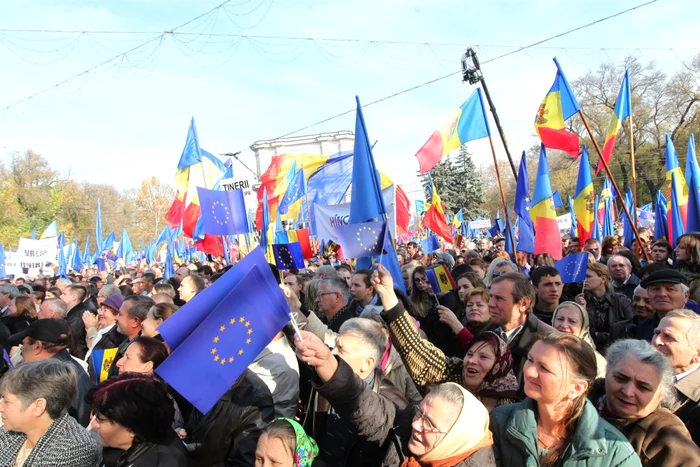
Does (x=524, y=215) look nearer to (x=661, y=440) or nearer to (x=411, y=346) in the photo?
(x=411, y=346)

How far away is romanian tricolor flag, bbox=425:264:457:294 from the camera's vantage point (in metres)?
6.09

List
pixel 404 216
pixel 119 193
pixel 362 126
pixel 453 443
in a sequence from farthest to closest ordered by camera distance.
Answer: pixel 119 193, pixel 404 216, pixel 362 126, pixel 453 443

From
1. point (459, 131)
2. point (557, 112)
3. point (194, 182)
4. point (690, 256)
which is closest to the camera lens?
point (690, 256)

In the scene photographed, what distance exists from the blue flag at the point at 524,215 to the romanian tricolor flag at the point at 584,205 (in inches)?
34.7

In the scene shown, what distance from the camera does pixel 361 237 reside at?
18.2ft

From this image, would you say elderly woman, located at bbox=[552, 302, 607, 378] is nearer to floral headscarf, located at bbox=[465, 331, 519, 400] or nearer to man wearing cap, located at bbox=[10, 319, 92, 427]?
floral headscarf, located at bbox=[465, 331, 519, 400]

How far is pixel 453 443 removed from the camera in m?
2.39

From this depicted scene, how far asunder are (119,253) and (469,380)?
1000 inches

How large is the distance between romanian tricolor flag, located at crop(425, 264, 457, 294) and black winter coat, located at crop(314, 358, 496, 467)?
3.26 m

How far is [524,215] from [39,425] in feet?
29.2

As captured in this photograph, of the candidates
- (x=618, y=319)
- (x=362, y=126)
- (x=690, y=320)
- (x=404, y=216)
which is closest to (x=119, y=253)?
(x=404, y=216)

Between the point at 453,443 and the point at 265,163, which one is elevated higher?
the point at 265,163

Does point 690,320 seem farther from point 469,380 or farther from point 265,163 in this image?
point 265,163

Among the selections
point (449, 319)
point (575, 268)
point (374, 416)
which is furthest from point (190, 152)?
point (374, 416)
